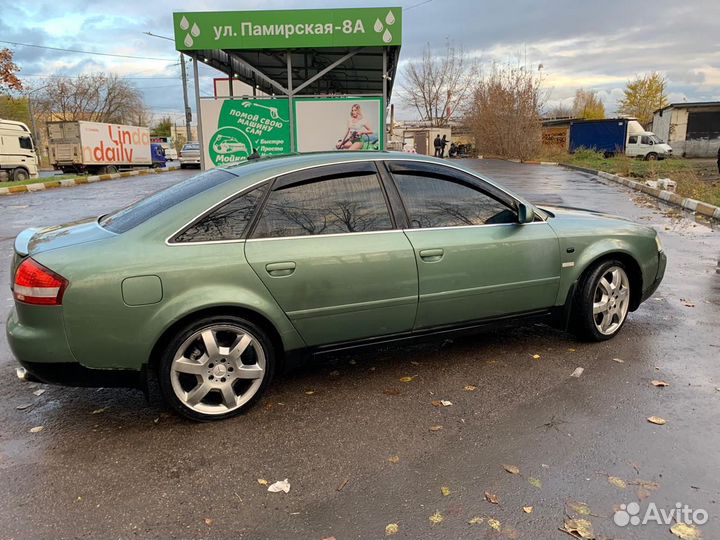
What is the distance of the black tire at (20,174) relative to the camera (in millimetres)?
24525

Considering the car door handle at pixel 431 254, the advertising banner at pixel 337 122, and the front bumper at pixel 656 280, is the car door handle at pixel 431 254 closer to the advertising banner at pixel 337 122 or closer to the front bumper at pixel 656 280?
the front bumper at pixel 656 280

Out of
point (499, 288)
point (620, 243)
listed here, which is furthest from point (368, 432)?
point (620, 243)

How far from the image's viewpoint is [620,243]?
14.1 feet

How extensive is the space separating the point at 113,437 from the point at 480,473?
2081mm

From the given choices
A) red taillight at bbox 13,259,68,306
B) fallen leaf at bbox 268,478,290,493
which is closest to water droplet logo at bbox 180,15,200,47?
red taillight at bbox 13,259,68,306

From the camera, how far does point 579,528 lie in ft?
7.61

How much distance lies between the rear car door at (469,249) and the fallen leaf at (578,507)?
1498 millimetres

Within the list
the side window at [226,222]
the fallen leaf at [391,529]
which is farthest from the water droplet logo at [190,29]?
the fallen leaf at [391,529]

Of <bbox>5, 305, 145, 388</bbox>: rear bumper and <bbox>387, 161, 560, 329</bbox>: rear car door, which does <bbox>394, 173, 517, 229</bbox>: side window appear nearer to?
<bbox>387, 161, 560, 329</bbox>: rear car door

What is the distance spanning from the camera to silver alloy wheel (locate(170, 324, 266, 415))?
3.09 m

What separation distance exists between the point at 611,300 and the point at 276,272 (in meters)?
2.80

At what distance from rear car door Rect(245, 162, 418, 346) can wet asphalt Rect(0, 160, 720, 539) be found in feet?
0.98

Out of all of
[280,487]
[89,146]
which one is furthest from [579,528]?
[89,146]

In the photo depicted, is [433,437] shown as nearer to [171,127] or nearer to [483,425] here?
[483,425]
